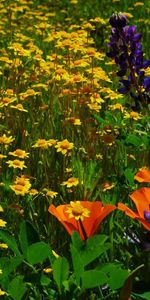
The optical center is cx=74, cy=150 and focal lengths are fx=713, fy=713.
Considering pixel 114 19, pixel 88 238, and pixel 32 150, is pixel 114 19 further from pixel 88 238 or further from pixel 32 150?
pixel 88 238

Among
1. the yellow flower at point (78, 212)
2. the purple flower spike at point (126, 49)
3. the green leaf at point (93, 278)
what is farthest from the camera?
the purple flower spike at point (126, 49)

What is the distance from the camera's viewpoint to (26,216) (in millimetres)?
2525

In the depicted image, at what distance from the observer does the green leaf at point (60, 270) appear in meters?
1.69

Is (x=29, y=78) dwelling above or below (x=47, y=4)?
above

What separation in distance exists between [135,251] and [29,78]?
75.7 inches

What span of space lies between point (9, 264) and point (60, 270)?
0.14 meters

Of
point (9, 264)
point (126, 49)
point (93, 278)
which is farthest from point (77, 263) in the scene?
point (126, 49)

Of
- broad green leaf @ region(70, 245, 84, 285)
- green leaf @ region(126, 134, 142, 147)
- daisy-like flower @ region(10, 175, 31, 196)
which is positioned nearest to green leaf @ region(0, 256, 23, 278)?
broad green leaf @ region(70, 245, 84, 285)

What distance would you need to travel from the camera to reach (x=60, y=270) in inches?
67.1

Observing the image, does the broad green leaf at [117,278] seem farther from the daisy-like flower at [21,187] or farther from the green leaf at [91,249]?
the daisy-like flower at [21,187]

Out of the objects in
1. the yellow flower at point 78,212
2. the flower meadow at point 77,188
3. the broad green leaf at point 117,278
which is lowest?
the flower meadow at point 77,188

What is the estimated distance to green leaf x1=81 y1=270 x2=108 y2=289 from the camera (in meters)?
Answer: 1.61

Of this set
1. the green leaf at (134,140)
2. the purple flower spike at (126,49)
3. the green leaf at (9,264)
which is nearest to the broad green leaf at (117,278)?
the green leaf at (9,264)

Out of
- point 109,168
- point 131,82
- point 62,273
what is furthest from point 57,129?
point 62,273
